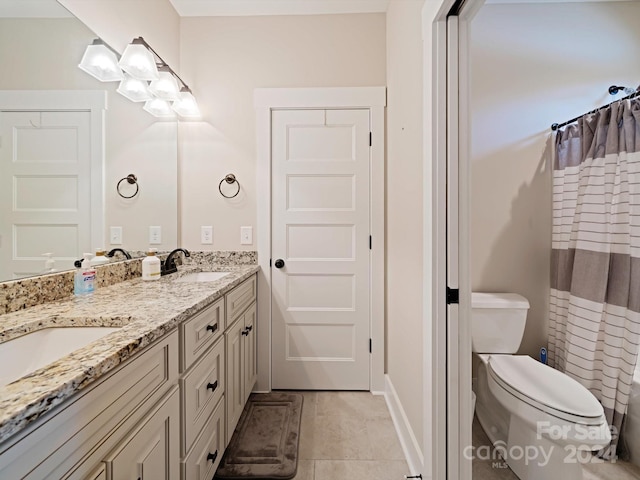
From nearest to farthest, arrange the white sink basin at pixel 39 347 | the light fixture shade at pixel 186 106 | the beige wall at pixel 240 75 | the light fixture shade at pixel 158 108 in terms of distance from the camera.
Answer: the white sink basin at pixel 39 347 → the light fixture shade at pixel 158 108 → the light fixture shade at pixel 186 106 → the beige wall at pixel 240 75

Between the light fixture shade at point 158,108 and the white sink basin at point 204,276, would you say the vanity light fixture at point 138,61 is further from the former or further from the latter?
the white sink basin at point 204,276

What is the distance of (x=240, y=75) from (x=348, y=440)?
253 cm

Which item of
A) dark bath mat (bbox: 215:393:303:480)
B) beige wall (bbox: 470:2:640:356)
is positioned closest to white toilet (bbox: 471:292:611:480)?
beige wall (bbox: 470:2:640:356)

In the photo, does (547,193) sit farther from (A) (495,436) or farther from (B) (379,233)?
(A) (495,436)

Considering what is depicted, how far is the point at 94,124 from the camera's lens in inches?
53.2

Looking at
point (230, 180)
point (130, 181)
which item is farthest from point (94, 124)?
point (230, 180)

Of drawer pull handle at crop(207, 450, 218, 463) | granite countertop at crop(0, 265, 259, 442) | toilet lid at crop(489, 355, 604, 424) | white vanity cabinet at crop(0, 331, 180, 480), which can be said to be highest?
granite countertop at crop(0, 265, 259, 442)

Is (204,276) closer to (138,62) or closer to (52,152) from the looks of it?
(52,152)

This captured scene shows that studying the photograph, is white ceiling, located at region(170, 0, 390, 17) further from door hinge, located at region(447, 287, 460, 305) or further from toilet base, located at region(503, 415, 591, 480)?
toilet base, located at region(503, 415, 591, 480)

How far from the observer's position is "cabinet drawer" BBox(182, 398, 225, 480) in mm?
1020

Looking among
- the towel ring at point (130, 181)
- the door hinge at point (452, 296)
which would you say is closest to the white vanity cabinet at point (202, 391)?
the towel ring at point (130, 181)

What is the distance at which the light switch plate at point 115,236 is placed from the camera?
151 cm

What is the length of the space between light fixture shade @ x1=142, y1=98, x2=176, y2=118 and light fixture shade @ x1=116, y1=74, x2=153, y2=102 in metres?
0.10

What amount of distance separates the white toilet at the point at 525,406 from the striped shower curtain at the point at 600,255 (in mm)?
321
